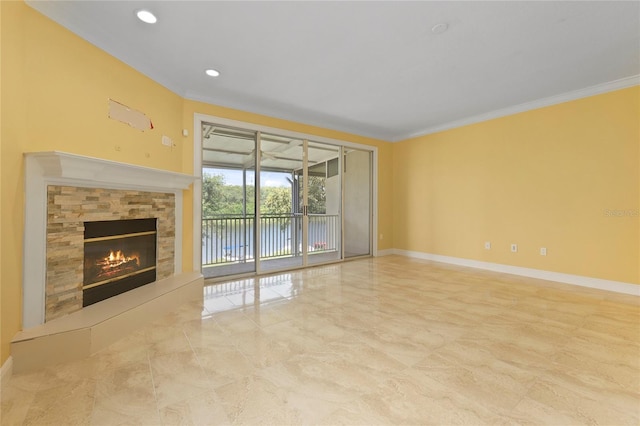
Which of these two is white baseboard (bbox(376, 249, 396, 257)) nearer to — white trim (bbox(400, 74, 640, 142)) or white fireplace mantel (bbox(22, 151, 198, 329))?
white trim (bbox(400, 74, 640, 142))

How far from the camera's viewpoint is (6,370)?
1.68 meters

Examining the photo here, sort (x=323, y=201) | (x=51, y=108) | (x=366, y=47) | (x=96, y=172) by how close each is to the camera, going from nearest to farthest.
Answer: (x=51, y=108), (x=96, y=172), (x=366, y=47), (x=323, y=201)

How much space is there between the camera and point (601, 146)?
3512mm

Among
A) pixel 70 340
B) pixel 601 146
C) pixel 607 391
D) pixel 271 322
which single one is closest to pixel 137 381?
pixel 70 340

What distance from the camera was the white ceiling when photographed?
2.15m

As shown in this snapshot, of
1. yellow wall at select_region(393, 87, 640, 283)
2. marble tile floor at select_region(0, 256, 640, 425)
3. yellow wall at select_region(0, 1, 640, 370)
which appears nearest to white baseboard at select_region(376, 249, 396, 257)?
yellow wall at select_region(0, 1, 640, 370)

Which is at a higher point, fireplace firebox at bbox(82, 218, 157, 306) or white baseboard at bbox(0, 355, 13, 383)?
fireplace firebox at bbox(82, 218, 157, 306)

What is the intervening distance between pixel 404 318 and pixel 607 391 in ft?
4.43

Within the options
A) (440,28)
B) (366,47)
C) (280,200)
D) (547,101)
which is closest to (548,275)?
(547,101)

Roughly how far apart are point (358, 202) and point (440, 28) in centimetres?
411

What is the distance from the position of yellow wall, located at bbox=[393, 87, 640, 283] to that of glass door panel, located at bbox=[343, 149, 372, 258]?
1130 millimetres

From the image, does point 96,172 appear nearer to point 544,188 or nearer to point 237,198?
point 237,198

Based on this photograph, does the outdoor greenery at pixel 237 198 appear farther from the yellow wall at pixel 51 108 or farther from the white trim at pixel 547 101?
the white trim at pixel 547 101

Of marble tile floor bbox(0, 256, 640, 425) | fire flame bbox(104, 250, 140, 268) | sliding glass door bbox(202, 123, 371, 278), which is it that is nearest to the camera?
marble tile floor bbox(0, 256, 640, 425)
